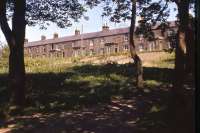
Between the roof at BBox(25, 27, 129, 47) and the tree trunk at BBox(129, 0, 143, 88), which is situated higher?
the roof at BBox(25, 27, 129, 47)

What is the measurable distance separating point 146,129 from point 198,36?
8163 mm

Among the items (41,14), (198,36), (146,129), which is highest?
(41,14)

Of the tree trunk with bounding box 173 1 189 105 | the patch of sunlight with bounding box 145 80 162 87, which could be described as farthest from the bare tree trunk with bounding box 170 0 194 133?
the patch of sunlight with bounding box 145 80 162 87

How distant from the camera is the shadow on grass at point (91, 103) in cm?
1664

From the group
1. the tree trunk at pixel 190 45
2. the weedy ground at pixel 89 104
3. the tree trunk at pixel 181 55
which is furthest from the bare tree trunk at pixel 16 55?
the tree trunk at pixel 190 45

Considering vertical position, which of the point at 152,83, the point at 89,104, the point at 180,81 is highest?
the point at 180,81

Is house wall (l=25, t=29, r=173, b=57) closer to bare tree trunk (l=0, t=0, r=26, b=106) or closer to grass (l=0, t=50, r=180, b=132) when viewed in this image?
grass (l=0, t=50, r=180, b=132)

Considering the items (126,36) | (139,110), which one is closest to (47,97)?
(139,110)

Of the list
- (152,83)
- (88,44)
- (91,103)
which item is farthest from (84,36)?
(91,103)

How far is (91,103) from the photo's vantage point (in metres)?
21.8

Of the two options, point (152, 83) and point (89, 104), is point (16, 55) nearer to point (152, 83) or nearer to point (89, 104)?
point (89, 104)

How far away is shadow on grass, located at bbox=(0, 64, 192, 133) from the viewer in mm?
16641

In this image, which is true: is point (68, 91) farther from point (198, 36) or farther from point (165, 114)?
point (198, 36)

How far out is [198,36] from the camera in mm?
7340
